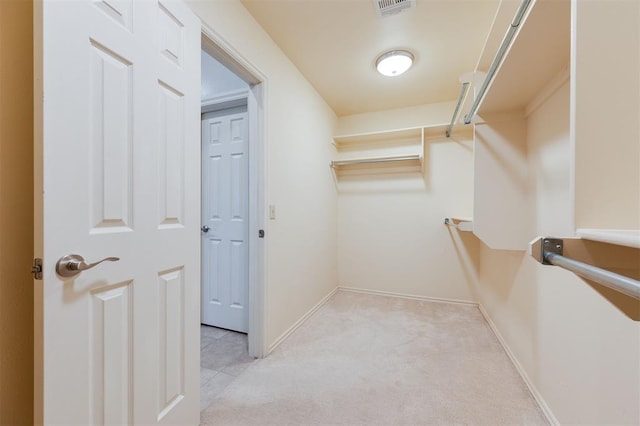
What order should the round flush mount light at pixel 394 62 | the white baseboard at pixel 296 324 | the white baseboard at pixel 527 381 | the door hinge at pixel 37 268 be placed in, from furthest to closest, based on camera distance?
the round flush mount light at pixel 394 62
the white baseboard at pixel 296 324
the white baseboard at pixel 527 381
the door hinge at pixel 37 268

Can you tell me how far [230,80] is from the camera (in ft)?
7.54

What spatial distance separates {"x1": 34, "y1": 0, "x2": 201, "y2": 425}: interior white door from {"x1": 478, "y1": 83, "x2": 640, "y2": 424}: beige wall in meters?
1.38

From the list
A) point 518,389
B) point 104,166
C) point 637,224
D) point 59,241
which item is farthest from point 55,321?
point 518,389

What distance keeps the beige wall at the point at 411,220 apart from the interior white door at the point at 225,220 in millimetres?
1522

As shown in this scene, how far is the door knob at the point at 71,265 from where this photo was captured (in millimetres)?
739

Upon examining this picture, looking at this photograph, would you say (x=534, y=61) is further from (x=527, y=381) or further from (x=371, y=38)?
(x=527, y=381)

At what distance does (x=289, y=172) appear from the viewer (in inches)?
89.9

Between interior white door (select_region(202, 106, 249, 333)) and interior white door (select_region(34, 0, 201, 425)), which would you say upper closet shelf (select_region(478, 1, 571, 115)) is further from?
interior white door (select_region(202, 106, 249, 333))

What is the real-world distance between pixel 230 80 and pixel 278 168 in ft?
3.17

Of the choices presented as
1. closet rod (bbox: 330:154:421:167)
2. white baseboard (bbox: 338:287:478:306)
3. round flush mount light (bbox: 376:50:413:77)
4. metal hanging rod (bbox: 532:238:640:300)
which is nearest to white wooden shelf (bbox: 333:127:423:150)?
closet rod (bbox: 330:154:421:167)

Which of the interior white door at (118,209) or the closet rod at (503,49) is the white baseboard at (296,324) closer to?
the interior white door at (118,209)

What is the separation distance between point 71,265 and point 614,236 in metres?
1.36

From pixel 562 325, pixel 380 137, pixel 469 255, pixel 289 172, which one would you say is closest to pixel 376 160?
pixel 380 137

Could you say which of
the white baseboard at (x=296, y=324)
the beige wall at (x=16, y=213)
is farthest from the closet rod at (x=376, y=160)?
the beige wall at (x=16, y=213)
